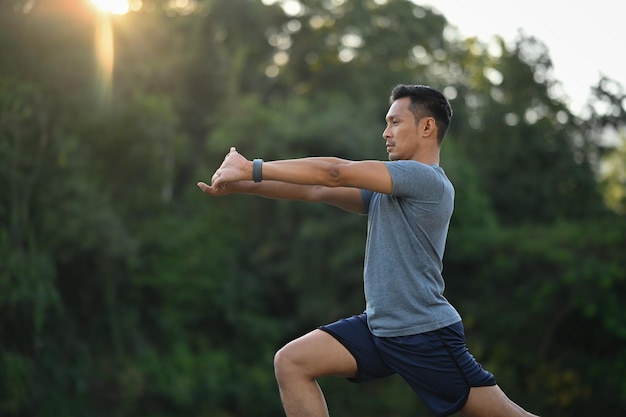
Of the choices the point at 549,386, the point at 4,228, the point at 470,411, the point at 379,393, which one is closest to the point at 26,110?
the point at 4,228

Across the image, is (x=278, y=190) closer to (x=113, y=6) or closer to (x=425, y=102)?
(x=425, y=102)

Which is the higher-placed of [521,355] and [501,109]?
[501,109]

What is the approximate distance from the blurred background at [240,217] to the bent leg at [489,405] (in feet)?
41.4

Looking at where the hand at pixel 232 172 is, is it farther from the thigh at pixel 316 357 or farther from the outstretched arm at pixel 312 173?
the thigh at pixel 316 357

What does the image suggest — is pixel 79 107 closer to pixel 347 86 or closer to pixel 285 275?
pixel 285 275

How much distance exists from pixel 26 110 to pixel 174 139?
7.05 m

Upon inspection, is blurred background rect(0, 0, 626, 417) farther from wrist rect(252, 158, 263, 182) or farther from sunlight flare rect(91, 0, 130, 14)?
wrist rect(252, 158, 263, 182)

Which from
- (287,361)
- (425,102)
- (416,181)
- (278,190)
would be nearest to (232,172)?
(278,190)

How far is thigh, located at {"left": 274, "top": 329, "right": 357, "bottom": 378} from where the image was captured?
414 centimetres

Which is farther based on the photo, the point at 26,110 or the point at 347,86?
the point at 347,86

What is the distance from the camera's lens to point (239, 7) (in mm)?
25641

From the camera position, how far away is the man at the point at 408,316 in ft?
13.4

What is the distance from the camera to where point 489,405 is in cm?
410

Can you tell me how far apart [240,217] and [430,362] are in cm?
1998
